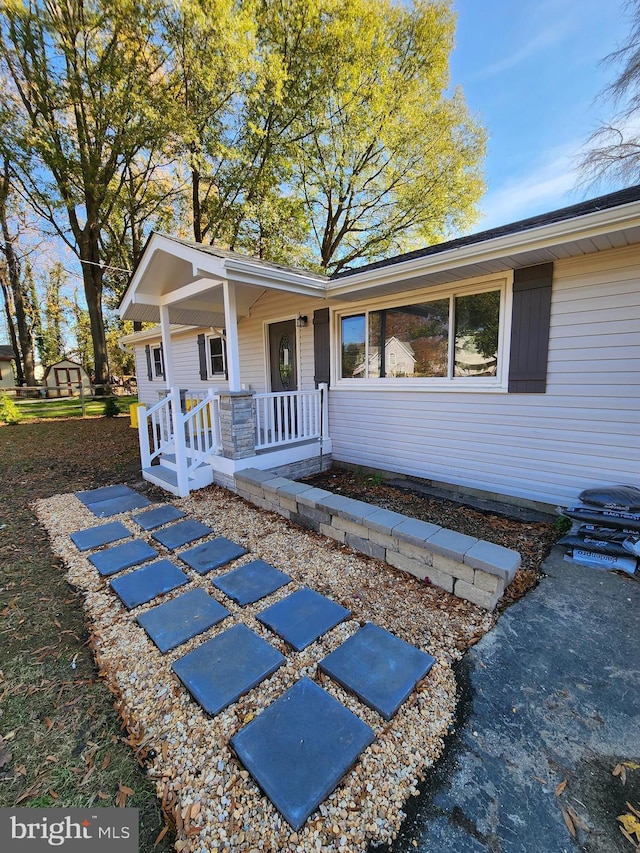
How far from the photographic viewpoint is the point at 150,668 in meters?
2.08

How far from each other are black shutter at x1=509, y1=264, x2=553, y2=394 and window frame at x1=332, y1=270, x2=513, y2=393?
10 cm

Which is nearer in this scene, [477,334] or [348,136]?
[477,334]

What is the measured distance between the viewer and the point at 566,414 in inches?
154

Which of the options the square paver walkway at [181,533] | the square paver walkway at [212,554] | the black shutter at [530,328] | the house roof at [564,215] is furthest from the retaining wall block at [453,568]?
the house roof at [564,215]

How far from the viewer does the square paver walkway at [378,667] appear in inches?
73.0

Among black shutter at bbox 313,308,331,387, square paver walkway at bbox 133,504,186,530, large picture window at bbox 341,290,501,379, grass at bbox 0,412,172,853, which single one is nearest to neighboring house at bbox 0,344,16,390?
grass at bbox 0,412,172,853

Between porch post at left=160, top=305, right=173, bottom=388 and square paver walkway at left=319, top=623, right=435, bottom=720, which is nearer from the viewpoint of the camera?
square paver walkway at left=319, top=623, right=435, bottom=720

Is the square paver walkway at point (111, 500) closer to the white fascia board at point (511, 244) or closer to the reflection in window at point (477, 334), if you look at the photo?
the white fascia board at point (511, 244)

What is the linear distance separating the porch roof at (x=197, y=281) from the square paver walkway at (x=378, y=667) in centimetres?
407

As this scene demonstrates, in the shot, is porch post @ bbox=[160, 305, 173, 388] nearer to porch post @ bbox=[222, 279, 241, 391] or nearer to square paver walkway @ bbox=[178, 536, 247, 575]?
porch post @ bbox=[222, 279, 241, 391]

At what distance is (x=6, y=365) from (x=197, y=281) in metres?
31.4

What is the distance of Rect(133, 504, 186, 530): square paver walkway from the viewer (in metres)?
3.92

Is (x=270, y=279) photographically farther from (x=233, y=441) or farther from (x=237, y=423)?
(x=233, y=441)

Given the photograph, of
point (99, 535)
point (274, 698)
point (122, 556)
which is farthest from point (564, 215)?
point (99, 535)
